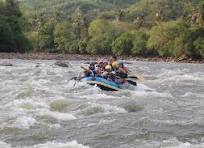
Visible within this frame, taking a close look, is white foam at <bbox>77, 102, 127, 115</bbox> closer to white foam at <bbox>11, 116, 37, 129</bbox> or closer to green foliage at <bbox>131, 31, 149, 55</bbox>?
white foam at <bbox>11, 116, 37, 129</bbox>

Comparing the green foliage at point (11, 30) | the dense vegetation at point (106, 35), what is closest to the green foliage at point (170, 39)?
the dense vegetation at point (106, 35)

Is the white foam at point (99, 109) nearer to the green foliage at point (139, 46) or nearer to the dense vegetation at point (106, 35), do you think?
the dense vegetation at point (106, 35)

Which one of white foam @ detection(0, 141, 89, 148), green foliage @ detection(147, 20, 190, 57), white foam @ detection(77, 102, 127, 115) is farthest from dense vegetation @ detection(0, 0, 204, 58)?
white foam @ detection(0, 141, 89, 148)

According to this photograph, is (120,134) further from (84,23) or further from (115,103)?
(84,23)

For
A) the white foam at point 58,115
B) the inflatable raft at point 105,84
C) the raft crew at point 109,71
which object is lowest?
the inflatable raft at point 105,84

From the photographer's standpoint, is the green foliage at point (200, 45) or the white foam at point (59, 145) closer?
the white foam at point (59, 145)

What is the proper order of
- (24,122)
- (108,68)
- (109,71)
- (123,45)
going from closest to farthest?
1. (24,122)
2. (109,71)
3. (108,68)
4. (123,45)

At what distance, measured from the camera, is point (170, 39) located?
91188 millimetres

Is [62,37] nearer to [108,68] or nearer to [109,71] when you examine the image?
[108,68]

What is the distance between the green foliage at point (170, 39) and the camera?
8540 cm

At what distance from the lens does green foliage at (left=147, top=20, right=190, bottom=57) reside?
85.4 m

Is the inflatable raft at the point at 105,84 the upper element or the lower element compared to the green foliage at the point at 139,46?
upper

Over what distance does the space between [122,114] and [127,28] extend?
314 ft

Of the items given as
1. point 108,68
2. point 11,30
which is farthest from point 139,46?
point 108,68
